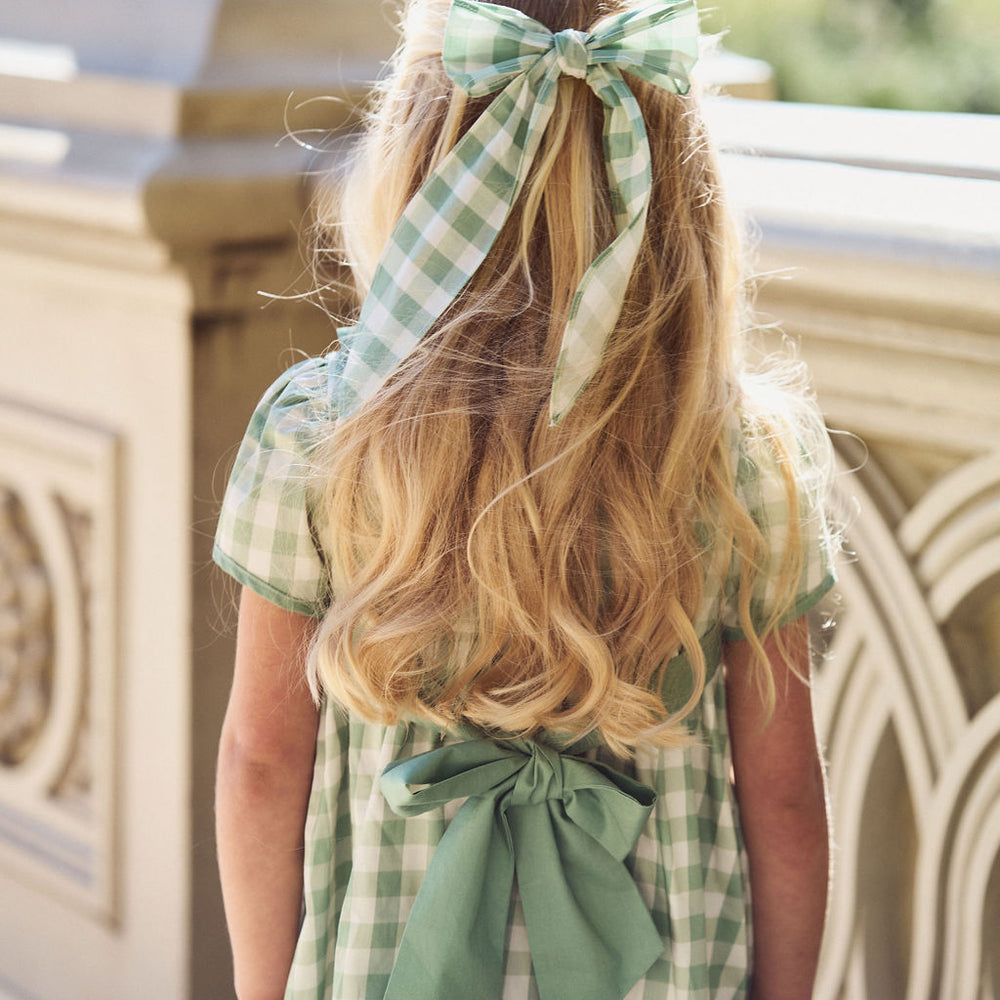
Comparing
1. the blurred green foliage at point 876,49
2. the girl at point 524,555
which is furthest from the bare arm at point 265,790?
the blurred green foliage at point 876,49

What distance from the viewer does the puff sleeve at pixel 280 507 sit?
0.99 m

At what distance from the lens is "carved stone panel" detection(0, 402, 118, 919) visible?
1529mm

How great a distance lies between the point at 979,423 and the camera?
1.13m

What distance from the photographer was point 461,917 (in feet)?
3.18

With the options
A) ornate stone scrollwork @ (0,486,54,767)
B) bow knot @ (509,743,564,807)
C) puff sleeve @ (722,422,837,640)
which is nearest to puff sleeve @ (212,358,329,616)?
bow knot @ (509,743,564,807)

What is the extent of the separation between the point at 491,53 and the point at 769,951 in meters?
0.81

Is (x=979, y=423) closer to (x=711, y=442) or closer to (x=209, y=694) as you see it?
(x=711, y=442)

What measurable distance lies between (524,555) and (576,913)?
0.98 feet

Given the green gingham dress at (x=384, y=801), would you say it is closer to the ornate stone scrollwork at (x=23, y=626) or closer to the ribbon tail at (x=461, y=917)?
the ribbon tail at (x=461, y=917)

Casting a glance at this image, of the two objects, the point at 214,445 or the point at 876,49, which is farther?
the point at 876,49

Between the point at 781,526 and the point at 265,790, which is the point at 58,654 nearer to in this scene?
the point at 265,790

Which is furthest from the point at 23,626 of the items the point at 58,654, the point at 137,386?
the point at 137,386

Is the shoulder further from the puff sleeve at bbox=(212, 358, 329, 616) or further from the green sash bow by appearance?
the green sash bow

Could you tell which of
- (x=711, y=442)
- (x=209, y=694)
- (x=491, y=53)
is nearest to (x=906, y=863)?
(x=711, y=442)
